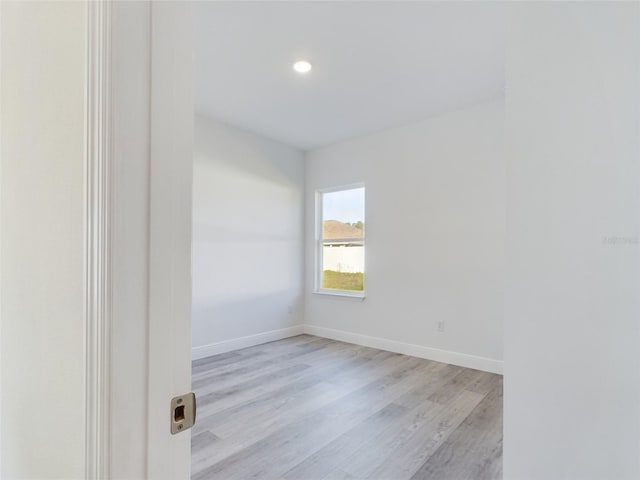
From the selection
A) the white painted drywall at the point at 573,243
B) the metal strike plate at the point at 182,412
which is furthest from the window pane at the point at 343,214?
the metal strike plate at the point at 182,412

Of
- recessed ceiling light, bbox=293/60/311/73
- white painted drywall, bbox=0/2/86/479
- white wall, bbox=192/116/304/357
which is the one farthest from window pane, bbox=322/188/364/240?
white painted drywall, bbox=0/2/86/479

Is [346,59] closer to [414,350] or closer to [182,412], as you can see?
[182,412]

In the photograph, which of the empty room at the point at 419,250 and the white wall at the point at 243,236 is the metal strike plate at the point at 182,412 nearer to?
the empty room at the point at 419,250

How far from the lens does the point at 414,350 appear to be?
3.89 metres

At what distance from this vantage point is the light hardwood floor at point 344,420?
1.88 metres

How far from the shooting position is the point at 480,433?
2232 millimetres

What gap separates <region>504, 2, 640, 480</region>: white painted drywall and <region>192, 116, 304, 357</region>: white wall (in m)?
3.21

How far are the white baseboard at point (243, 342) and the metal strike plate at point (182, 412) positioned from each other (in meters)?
3.43

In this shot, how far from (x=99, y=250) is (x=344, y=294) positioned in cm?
423

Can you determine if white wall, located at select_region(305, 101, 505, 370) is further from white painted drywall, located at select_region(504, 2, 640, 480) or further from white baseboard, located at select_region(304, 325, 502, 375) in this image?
white painted drywall, located at select_region(504, 2, 640, 480)

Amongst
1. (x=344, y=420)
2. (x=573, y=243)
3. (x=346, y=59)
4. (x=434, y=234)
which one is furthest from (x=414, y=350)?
(x=346, y=59)

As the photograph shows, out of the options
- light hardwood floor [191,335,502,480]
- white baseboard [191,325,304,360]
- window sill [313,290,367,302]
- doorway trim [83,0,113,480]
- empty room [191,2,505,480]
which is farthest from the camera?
window sill [313,290,367,302]

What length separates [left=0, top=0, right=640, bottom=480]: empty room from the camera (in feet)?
1.69

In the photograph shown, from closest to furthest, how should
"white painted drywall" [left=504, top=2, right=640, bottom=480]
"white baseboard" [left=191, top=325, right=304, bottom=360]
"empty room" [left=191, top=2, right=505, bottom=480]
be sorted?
"white painted drywall" [left=504, top=2, right=640, bottom=480] < "empty room" [left=191, top=2, right=505, bottom=480] < "white baseboard" [left=191, top=325, right=304, bottom=360]
